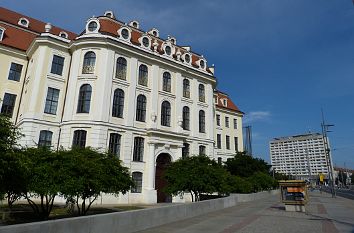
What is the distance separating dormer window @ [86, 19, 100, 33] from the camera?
29.4 meters

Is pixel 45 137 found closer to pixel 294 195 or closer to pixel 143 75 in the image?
pixel 143 75

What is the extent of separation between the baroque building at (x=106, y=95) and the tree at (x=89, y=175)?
11.1 metres

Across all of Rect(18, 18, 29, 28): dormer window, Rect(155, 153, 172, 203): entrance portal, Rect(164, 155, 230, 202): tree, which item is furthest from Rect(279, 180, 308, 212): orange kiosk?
Rect(18, 18, 29, 28): dormer window

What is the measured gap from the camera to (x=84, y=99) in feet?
89.6

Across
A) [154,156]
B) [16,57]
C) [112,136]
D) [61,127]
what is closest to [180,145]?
[154,156]

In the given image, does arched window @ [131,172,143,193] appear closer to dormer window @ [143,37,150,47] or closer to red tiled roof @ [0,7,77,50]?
dormer window @ [143,37,150,47]

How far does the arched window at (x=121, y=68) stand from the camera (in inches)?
1150

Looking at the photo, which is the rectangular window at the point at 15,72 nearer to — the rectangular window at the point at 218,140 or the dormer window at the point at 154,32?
the dormer window at the point at 154,32

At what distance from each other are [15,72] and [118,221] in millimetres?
27280

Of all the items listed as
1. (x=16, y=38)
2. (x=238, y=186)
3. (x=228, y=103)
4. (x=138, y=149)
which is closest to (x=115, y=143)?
(x=138, y=149)

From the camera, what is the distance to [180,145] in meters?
31.7

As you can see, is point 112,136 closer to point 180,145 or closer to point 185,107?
point 180,145

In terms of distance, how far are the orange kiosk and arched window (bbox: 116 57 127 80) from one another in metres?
18.6

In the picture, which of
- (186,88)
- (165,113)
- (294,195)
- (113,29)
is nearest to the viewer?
(294,195)
